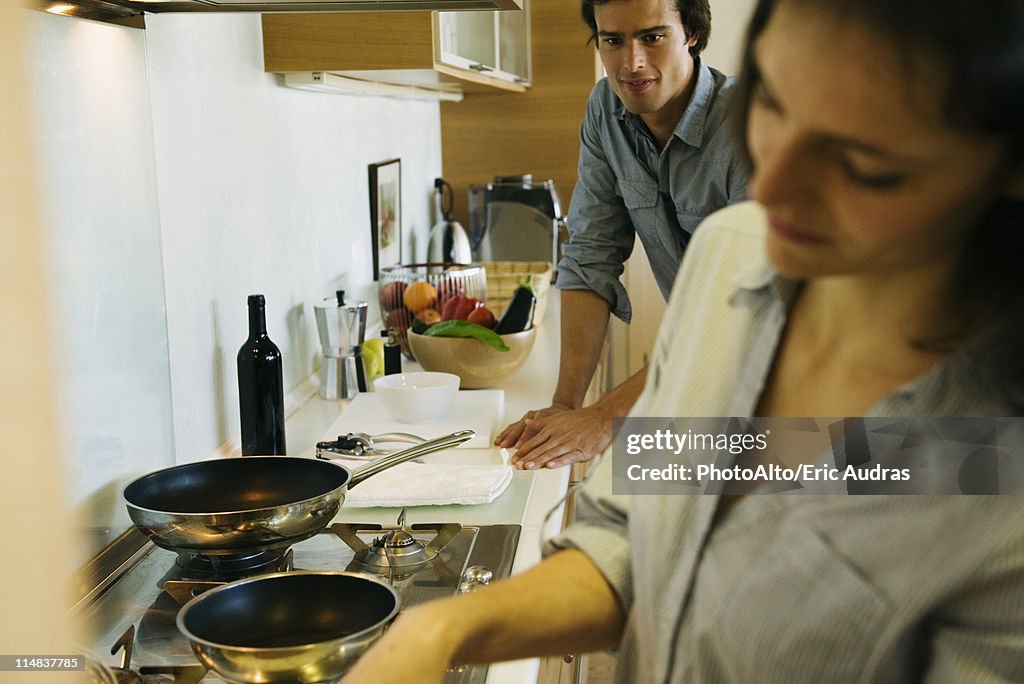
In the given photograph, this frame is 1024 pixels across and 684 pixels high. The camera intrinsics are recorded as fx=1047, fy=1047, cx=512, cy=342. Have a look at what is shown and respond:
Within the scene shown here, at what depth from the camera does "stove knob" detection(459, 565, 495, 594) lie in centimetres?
112

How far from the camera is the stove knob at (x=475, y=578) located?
1.12 metres

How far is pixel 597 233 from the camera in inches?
78.5

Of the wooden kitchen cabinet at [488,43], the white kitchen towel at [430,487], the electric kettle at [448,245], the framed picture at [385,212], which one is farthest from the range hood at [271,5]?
the electric kettle at [448,245]

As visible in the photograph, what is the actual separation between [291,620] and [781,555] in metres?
0.56

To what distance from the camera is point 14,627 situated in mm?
233

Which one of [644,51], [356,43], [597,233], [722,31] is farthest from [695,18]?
[722,31]

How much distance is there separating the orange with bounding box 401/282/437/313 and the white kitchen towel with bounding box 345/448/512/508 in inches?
29.6

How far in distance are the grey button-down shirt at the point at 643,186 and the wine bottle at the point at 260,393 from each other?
72 centimetres

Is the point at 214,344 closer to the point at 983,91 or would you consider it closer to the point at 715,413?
the point at 715,413

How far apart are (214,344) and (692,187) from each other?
2.71 feet

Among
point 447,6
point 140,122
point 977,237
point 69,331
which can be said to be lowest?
point 69,331

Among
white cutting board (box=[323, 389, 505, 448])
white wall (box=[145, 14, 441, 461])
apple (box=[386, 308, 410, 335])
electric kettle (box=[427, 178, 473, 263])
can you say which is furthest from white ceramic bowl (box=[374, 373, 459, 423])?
electric kettle (box=[427, 178, 473, 263])

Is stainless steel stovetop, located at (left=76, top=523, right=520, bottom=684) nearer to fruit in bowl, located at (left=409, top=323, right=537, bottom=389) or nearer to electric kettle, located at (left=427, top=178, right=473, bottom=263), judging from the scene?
fruit in bowl, located at (left=409, top=323, right=537, bottom=389)

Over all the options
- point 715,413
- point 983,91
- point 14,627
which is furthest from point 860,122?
point 14,627
